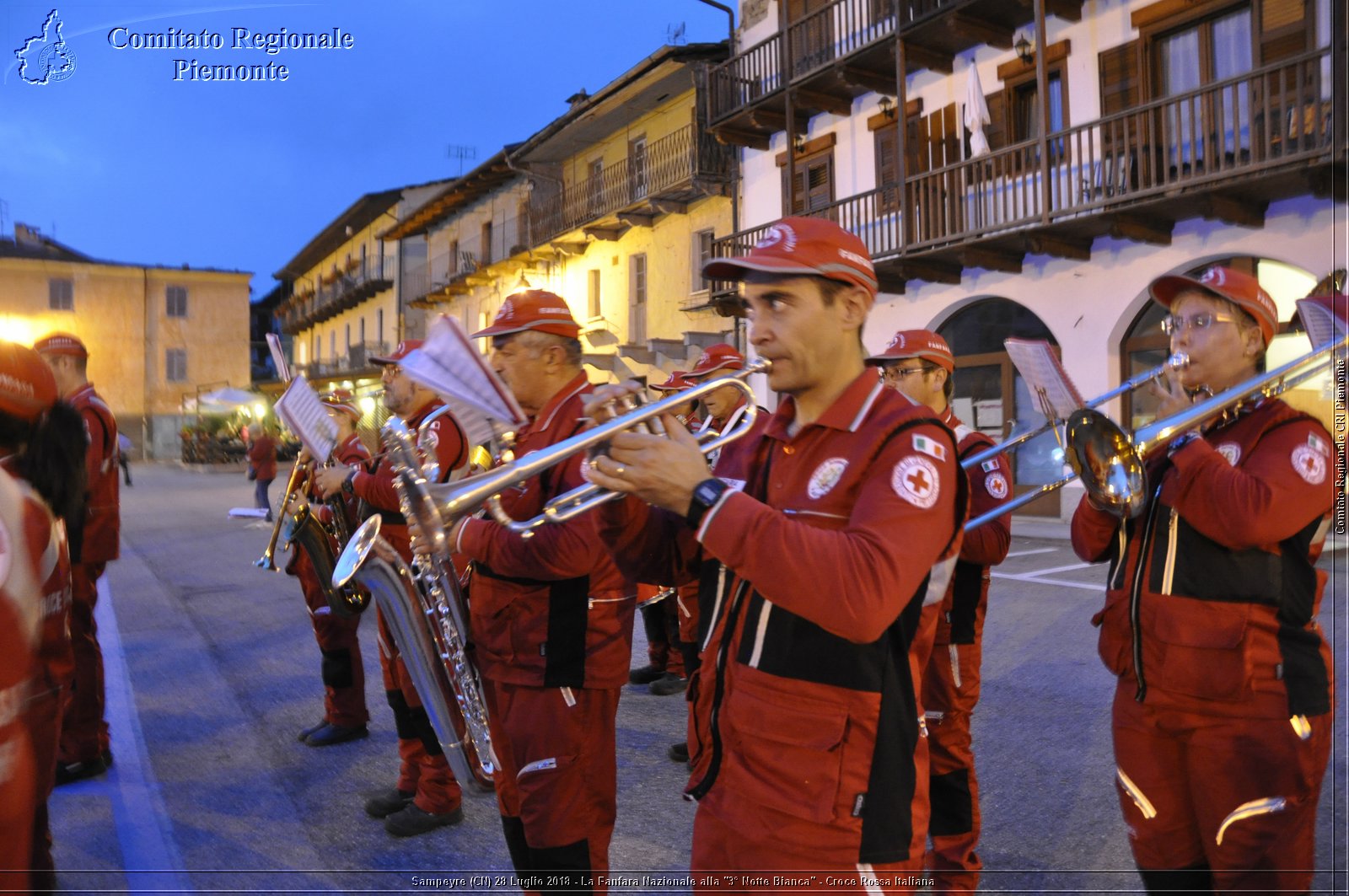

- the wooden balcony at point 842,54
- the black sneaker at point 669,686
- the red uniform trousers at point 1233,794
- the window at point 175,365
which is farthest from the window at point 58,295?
the window at point 175,365

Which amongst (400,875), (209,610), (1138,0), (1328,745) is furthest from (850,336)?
(1138,0)

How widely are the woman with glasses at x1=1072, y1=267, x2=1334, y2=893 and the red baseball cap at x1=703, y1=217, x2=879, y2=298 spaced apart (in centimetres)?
118

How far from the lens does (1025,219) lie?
43.4 feet

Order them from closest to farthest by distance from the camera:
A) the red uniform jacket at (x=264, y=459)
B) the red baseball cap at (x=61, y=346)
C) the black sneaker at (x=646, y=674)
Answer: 1. the red baseball cap at (x=61, y=346)
2. the black sneaker at (x=646, y=674)
3. the red uniform jacket at (x=264, y=459)

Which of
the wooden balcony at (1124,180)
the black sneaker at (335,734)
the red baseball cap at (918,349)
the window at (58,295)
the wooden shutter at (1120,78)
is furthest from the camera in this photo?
the wooden shutter at (1120,78)

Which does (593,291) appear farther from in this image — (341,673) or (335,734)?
(335,734)

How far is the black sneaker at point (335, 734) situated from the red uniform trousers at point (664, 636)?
2.36m

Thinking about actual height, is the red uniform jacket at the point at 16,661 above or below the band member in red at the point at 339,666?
above

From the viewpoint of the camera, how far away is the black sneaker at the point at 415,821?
4.05 m

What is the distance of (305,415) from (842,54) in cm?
1546

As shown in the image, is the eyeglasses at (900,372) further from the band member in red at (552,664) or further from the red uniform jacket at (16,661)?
the red uniform jacket at (16,661)

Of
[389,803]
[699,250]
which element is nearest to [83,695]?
[389,803]

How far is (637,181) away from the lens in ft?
73.5

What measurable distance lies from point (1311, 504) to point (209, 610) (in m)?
9.68
